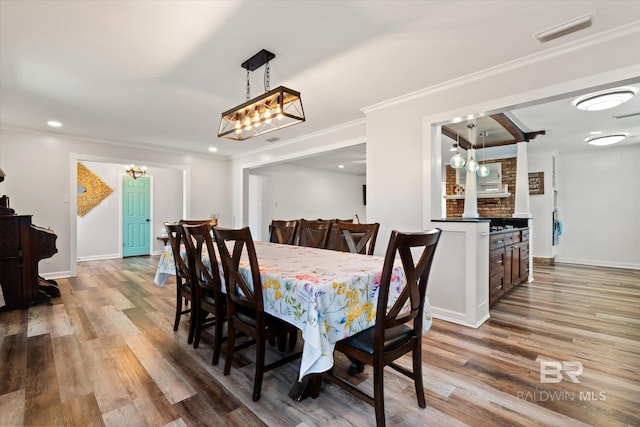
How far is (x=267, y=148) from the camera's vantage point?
18.8 ft

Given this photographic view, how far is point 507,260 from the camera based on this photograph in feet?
12.3

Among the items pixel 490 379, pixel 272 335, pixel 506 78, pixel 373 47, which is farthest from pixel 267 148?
pixel 490 379

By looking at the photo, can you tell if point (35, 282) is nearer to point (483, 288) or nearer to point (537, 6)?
point (483, 288)

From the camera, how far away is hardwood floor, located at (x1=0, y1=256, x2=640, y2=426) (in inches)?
61.6

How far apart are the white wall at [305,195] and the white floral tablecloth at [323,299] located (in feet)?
18.7

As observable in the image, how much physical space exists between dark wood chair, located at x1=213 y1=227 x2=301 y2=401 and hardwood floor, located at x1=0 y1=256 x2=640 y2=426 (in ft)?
0.85

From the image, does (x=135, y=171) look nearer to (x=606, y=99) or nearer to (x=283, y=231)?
(x=283, y=231)

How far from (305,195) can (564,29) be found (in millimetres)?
6639

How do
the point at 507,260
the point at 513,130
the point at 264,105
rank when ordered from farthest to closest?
the point at 513,130 < the point at 507,260 < the point at 264,105

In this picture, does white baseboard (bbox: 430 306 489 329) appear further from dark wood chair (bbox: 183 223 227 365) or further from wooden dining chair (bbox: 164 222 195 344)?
wooden dining chair (bbox: 164 222 195 344)

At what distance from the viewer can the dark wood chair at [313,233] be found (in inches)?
119

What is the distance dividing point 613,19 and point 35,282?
18.6 feet

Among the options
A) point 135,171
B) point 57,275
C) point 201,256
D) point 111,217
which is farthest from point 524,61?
point 111,217

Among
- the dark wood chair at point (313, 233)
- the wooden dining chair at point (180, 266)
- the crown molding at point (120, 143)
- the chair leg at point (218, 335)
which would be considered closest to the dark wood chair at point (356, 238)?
the dark wood chair at point (313, 233)
